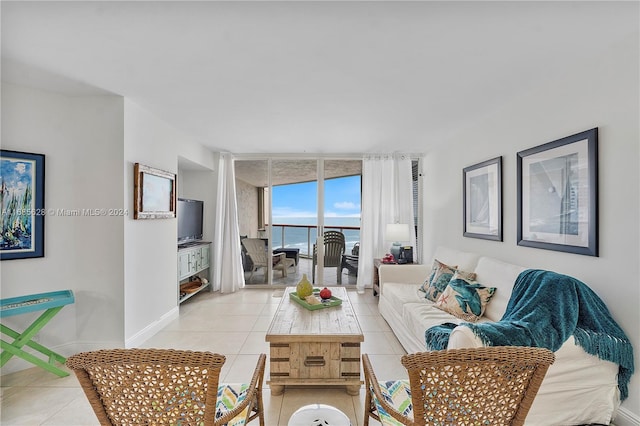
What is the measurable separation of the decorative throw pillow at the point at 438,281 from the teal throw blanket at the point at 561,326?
1.15 metres

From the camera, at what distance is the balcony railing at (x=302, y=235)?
569 cm

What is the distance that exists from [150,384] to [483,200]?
3474 mm

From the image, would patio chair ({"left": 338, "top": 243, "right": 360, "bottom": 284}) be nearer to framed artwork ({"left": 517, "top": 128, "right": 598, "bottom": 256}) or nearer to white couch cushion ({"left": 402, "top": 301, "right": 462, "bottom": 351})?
white couch cushion ({"left": 402, "top": 301, "right": 462, "bottom": 351})

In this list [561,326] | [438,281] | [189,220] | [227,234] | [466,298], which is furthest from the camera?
[227,234]

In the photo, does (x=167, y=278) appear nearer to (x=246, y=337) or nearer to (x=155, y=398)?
(x=246, y=337)

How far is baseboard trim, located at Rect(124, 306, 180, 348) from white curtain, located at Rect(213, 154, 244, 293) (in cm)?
133

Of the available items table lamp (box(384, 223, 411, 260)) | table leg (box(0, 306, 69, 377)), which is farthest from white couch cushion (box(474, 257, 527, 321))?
table leg (box(0, 306, 69, 377))

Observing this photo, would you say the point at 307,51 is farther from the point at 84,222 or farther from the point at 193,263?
the point at 193,263

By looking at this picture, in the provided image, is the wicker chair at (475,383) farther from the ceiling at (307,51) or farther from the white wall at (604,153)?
the ceiling at (307,51)

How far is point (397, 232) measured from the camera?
5004 mm

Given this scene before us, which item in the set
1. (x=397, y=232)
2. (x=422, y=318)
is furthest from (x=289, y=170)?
(x=422, y=318)

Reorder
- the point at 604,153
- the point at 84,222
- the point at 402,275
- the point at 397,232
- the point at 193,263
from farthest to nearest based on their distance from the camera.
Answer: the point at 397,232, the point at 193,263, the point at 402,275, the point at 84,222, the point at 604,153

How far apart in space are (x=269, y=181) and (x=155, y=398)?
15.3 ft

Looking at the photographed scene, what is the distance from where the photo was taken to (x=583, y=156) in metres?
2.18
